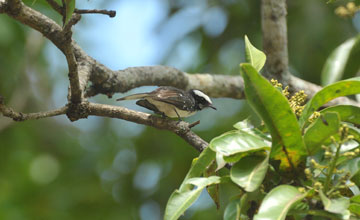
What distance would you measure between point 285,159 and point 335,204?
0.32 m

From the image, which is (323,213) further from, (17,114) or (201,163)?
(17,114)

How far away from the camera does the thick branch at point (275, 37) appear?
448 centimetres

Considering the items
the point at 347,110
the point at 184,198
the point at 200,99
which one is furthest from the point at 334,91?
the point at 200,99

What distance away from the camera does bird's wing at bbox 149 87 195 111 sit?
4.05 m

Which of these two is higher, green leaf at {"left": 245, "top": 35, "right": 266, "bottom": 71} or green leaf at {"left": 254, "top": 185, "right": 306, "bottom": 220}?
green leaf at {"left": 245, "top": 35, "right": 266, "bottom": 71}

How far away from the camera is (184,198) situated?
205cm

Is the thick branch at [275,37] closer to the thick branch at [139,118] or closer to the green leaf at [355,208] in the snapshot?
the thick branch at [139,118]

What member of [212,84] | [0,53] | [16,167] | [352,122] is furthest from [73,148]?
[352,122]

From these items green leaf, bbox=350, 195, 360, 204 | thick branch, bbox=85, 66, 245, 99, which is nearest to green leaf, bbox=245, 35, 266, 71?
green leaf, bbox=350, 195, 360, 204

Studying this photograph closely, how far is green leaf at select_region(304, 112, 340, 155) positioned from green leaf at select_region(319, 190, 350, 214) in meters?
0.25

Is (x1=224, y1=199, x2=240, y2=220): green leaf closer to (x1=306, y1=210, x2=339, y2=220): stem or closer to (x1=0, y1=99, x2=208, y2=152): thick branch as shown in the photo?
(x1=306, y1=210, x2=339, y2=220): stem

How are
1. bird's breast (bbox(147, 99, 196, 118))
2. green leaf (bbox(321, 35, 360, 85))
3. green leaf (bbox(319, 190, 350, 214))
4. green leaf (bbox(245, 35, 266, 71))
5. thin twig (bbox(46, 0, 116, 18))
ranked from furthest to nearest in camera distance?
green leaf (bbox(321, 35, 360, 85))
bird's breast (bbox(147, 99, 196, 118))
thin twig (bbox(46, 0, 116, 18))
green leaf (bbox(245, 35, 266, 71))
green leaf (bbox(319, 190, 350, 214))

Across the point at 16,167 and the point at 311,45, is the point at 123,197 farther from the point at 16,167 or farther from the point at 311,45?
the point at 311,45

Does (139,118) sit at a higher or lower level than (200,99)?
higher
